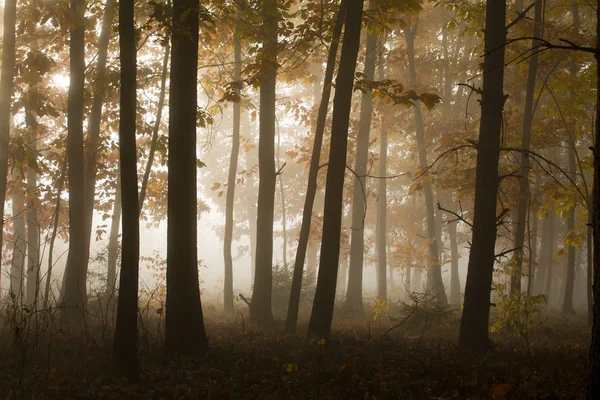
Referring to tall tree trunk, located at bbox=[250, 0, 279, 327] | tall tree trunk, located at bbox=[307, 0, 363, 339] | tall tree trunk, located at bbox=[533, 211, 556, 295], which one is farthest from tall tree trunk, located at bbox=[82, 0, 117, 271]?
tall tree trunk, located at bbox=[533, 211, 556, 295]

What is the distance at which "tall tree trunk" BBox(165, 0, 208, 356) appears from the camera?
763 cm

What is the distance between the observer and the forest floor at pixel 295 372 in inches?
226

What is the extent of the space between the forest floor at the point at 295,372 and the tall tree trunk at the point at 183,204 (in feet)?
1.54

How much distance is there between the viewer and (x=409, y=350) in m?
8.34

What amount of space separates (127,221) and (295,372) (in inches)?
125

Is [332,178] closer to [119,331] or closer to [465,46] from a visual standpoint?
[119,331]

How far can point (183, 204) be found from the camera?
25.8 ft

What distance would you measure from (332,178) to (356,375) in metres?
3.54

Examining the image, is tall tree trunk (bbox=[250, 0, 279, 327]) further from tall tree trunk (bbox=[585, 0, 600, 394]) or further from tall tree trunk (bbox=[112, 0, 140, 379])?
tall tree trunk (bbox=[585, 0, 600, 394])

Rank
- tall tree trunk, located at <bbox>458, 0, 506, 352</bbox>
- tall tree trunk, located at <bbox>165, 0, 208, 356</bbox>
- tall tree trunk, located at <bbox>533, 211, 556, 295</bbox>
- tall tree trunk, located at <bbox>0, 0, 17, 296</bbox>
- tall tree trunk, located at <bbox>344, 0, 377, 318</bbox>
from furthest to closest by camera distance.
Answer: tall tree trunk, located at <bbox>533, 211, 556, 295</bbox> < tall tree trunk, located at <bbox>344, 0, 377, 318</bbox> < tall tree trunk, located at <bbox>0, 0, 17, 296</bbox> < tall tree trunk, located at <bbox>458, 0, 506, 352</bbox> < tall tree trunk, located at <bbox>165, 0, 208, 356</bbox>

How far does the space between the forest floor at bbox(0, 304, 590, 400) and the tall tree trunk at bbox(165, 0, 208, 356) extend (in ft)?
1.54

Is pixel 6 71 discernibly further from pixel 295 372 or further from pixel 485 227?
pixel 485 227

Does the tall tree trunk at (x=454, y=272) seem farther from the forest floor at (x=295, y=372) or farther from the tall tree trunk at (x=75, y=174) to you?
the tall tree trunk at (x=75, y=174)

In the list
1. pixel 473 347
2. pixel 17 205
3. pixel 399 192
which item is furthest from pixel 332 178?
pixel 399 192
